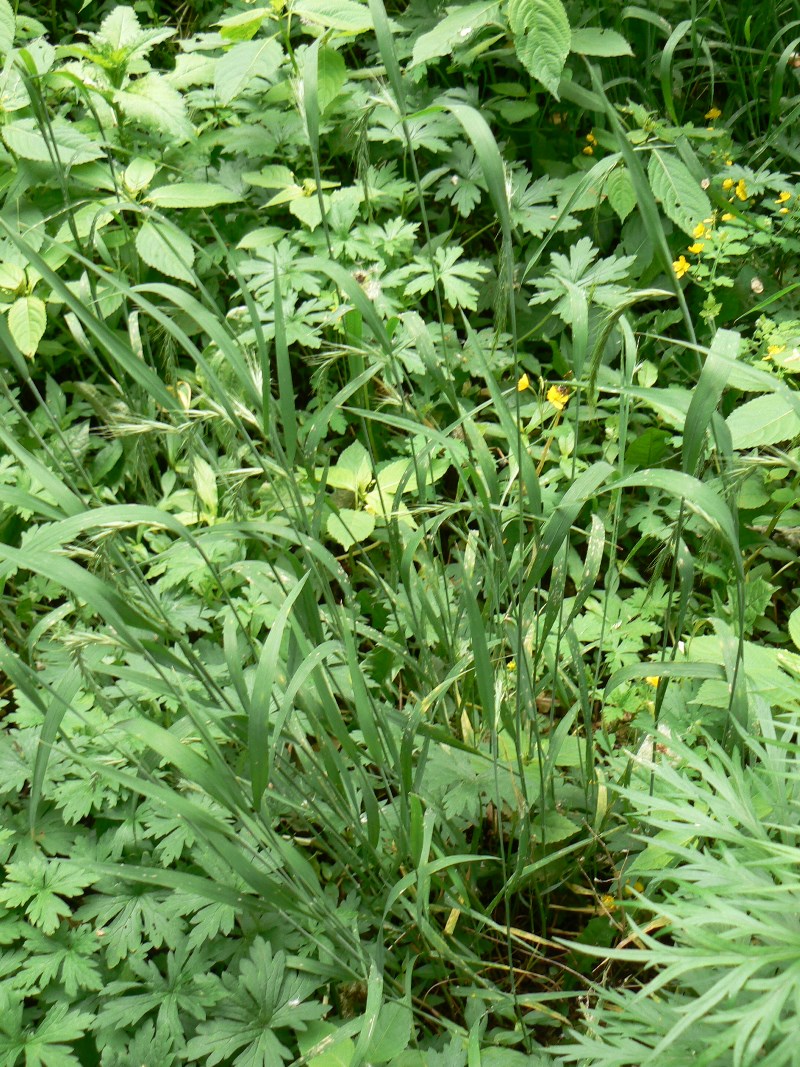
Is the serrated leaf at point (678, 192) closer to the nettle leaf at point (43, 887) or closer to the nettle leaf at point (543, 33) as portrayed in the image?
the nettle leaf at point (543, 33)

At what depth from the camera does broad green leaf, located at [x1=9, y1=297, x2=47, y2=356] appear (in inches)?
86.2

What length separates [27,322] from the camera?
2219 millimetres

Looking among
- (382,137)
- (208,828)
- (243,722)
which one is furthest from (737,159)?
(208,828)

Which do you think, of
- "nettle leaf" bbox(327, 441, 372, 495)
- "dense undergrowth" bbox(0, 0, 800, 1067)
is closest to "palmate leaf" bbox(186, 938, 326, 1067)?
"dense undergrowth" bbox(0, 0, 800, 1067)

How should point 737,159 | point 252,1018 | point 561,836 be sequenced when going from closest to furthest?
point 252,1018, point 561,836, point 737,159

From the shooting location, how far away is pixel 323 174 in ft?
9.05

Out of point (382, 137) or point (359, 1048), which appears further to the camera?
point (382, 137)

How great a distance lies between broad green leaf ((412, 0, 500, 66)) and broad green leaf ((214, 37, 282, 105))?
1.08 feet

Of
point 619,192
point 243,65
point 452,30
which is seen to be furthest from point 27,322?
point 619,192

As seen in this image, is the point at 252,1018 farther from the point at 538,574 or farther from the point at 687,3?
the point at 687,3

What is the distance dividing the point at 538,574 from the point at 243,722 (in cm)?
43

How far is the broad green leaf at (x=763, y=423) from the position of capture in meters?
1.80

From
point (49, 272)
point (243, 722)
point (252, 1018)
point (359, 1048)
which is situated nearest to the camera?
point (49, 272)

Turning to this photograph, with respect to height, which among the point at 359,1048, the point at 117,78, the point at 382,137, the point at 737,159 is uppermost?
the point at 117,78
